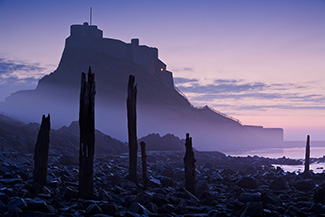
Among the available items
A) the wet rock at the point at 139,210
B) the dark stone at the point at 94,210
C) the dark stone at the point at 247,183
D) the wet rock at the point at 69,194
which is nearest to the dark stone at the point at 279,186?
the dark stone at the point at 247,183

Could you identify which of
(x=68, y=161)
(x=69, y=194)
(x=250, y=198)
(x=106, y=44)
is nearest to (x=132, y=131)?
(x=69, y=194)

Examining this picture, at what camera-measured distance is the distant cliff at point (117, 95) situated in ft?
397

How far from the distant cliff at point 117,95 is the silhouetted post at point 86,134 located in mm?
99347

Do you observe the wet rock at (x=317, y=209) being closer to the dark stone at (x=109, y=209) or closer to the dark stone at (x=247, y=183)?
the dark stone at (x=247, y=183)

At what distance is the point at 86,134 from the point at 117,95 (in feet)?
390

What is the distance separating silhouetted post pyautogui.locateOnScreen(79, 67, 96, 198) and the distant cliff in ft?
326

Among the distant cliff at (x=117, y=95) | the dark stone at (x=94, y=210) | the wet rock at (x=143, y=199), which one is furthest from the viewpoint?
the distant cliff at (x=117, y=95)

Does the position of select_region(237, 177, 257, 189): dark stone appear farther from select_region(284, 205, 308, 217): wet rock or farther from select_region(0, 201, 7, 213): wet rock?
select_region(0, 201, 7, 213): wet rock

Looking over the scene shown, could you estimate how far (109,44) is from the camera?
138750mm

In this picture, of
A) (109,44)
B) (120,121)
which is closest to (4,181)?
(120,121)

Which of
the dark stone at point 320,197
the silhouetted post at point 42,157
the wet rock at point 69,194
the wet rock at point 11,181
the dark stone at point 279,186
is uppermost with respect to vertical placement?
the silhouetted post at point 42,157

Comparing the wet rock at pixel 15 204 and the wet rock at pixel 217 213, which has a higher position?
the wet rock at pixel 15 204

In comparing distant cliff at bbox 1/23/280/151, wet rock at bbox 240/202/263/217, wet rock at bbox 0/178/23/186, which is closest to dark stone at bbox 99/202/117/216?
wet rock at bbox 240/202/263/217

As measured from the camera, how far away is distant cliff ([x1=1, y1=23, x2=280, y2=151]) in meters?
121
